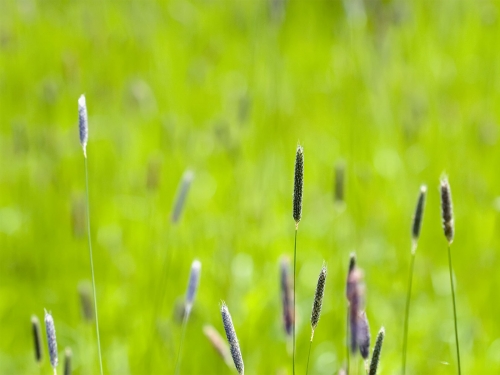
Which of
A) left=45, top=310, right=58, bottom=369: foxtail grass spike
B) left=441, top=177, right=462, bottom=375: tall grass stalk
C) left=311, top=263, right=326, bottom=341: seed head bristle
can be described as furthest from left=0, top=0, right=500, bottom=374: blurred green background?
left=45, top=310, right=58, bottom=369: foxtail grass spike

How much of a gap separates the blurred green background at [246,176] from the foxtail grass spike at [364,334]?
0.15 meters

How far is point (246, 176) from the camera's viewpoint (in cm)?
210

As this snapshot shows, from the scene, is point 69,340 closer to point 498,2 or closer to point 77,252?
point 77,252

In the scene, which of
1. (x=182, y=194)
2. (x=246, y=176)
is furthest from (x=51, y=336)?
(x=246, y=176)

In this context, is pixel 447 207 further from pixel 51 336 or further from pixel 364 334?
pixel 51 336

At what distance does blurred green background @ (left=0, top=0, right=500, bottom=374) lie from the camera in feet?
4.86

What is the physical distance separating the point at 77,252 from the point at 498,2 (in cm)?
231

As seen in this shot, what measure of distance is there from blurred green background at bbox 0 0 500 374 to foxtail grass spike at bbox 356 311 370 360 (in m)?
0.15

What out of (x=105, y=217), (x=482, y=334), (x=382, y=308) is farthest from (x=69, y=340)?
(x=482, y=334)

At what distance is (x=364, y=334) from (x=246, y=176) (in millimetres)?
1426

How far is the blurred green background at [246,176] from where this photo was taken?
4.86 ft

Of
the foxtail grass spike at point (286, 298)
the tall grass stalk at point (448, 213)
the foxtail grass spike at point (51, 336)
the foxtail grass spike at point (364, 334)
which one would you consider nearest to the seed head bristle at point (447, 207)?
the tall grass stalk at point (448, 213)

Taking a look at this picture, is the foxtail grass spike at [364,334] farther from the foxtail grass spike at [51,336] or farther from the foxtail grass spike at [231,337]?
the foxtail grass spike at [51,336]

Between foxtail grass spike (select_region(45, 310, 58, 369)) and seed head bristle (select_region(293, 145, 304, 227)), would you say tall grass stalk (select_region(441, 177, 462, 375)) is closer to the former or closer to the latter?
seed head bristle (select_region(293, 145, 304, 227))
